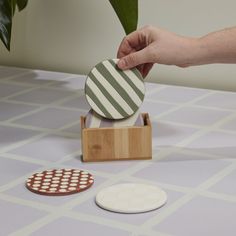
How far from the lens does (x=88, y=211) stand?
74cm

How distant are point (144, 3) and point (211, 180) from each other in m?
0.72

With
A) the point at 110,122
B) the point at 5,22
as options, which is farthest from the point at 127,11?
the point at 110,122

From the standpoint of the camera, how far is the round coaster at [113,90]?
0.93 meters

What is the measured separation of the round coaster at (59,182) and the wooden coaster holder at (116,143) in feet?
0.20

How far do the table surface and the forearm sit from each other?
5.8 inches

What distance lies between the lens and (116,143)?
3.04 feet

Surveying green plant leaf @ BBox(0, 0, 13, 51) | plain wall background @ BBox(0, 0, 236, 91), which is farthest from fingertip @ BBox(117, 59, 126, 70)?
plain wall background @ BBox(0, 0, 236, 91)

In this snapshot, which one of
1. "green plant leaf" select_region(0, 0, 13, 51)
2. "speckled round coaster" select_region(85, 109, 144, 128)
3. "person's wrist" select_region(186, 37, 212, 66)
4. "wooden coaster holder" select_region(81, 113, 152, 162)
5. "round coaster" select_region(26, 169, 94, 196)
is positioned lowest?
"round coaster" select_region(26, 169, 94, 196)

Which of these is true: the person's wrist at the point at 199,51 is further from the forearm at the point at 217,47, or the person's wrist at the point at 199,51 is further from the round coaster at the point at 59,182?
the round coaster at the point at 59,182

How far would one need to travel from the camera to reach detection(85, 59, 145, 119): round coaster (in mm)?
930

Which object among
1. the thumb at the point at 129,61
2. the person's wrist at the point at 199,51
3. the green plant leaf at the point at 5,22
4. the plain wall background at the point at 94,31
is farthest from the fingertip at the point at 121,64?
the plain wall background at the point at 94,31

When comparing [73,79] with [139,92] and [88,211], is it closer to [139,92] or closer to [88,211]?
[139,92]

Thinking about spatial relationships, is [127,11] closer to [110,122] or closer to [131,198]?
[110,122]

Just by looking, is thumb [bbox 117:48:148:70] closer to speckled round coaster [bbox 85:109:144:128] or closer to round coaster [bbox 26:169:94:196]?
speckled round coaster [bbox 85:109:144:128]
